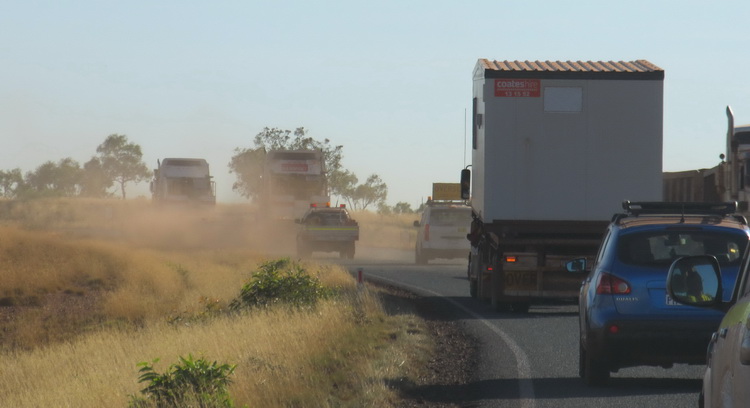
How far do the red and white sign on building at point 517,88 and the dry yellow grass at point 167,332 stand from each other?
13.1 ft

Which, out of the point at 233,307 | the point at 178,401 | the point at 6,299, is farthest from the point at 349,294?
the point at 178,401

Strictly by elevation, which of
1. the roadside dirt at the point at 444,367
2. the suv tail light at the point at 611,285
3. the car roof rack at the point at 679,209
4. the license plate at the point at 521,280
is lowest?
the roadside dirt at the point at 444,367

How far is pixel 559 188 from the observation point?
19.9m

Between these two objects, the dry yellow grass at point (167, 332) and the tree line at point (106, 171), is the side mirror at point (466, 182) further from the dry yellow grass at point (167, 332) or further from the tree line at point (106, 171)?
the tree line at point (106, 171)

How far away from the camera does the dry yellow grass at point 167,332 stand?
12.3 meters

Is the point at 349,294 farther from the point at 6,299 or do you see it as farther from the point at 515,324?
the point at 6,299

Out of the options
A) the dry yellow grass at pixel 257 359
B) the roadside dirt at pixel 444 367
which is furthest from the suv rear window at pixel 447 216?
the dry yellow grass at pixel 257 359

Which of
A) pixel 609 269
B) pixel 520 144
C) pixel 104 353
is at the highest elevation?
pixel 520 144

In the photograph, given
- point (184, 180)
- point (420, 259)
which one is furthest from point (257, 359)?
point (184, 180)

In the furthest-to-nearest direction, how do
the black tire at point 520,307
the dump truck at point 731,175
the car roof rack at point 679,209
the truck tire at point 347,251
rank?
the truck tire at point 347,251
the dump truck at point 731,175
the black tire at point 520,307
the car roof rack at point 679,209

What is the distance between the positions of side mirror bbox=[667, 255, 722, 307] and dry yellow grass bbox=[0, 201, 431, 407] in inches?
221

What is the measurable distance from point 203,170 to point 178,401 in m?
44.8

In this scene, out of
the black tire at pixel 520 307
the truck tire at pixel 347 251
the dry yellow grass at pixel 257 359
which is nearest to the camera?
the dry yellow grass at pixel 257 359

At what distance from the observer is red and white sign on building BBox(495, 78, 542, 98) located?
19625 mm
